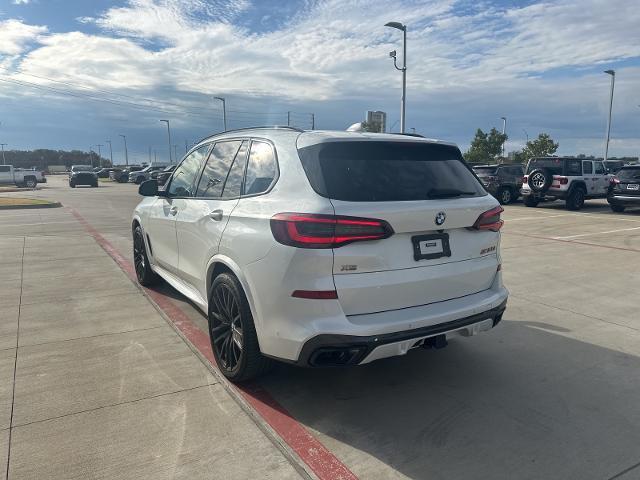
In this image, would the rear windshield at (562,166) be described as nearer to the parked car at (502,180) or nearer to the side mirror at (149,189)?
the parked car at (502,180)

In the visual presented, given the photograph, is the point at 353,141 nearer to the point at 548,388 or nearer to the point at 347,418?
the point at 347,418

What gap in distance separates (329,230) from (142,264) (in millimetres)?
4016

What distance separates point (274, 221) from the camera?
288cm

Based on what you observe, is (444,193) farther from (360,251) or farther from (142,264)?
(142,264)

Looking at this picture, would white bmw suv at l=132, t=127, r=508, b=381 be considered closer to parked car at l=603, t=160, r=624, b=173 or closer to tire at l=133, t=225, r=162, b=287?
tire at l=133, t=225, r=162, b=287

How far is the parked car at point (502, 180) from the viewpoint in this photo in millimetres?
19969

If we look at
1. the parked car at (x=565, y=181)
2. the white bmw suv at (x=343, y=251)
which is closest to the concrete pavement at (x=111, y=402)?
the white bmw suv at (x=343, y=251)

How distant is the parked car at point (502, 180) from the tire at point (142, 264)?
16767mm

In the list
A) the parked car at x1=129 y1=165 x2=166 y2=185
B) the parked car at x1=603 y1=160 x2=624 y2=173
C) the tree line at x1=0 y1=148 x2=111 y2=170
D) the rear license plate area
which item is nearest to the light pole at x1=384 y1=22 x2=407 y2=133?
the parked car at x1=603 y1=160 x2=624 y2=173

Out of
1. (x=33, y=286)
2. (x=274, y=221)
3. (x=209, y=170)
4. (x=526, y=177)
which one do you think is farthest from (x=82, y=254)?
(x=526, y=177)

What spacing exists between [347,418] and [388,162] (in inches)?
66.1

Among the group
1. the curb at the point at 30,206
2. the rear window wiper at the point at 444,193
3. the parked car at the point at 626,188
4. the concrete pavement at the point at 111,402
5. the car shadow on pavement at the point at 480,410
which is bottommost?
the car shadow on pavement at the point at 480,410

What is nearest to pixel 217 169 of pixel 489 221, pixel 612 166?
pixel 489 221

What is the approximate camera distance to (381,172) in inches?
119
